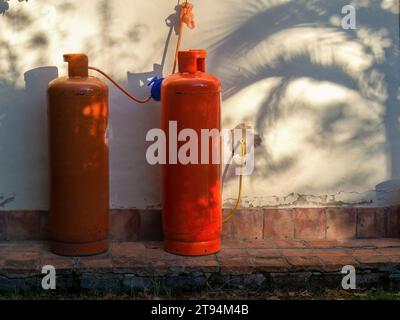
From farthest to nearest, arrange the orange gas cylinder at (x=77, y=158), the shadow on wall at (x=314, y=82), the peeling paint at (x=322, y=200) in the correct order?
the peeling paint at (x=322, y=200)
the shadow on wall at (x=314, y=82)
the orange gas cylinder at (x=77, y=158)

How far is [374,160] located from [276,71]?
1.07 m

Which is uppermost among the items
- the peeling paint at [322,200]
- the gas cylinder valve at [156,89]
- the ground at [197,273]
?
the gas cylinder valve at [156,89]

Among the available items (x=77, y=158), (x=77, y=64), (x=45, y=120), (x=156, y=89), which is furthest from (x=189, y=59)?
(x=45, y=120)

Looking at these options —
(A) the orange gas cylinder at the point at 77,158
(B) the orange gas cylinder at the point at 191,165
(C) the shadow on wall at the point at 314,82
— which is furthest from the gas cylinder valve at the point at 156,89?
(C) the shadow on wall at the point at 314,82

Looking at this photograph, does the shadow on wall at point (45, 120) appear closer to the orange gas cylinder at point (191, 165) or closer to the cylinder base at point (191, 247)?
the orange gas cylinder at point (191, 165)

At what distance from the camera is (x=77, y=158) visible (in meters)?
6.09

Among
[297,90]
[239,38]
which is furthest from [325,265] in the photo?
[239,38]

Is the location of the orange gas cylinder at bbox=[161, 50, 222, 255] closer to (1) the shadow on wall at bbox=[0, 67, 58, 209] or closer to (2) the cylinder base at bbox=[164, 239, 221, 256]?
(2) the cylinder base at bbox=[164, 239, 221, 256]

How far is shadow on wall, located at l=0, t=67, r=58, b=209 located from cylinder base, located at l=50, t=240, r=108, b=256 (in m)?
0.46

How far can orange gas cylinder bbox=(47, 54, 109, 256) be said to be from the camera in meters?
6.06

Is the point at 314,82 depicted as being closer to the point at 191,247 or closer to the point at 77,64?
the point at 191,247

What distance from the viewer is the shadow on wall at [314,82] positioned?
655cm

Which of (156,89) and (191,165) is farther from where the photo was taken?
(156,89)

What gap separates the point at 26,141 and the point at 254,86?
5.94ft
